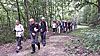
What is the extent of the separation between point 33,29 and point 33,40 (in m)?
0.69

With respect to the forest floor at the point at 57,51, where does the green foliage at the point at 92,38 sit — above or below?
above

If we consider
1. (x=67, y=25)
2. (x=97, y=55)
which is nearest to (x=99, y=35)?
(x=97, y=55)

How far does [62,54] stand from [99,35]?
2.40 metres

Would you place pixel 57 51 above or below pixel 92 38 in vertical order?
below

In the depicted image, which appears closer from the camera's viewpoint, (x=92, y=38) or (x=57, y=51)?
(x=57, y=51)

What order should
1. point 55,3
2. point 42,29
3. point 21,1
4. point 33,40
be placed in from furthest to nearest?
1. point 55,3
2. point 21,1
3. point 42,29
4. point 33,40

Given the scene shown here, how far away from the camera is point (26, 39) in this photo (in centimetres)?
1156

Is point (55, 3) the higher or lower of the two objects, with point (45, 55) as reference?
higher

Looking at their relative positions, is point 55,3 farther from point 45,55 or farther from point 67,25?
point 45,55

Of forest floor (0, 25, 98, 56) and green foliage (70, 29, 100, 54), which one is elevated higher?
green foliage (70, 29, 100, 54)

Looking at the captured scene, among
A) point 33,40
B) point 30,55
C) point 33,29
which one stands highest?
point 33,29

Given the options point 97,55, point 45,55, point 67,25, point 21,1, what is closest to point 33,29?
point 45,55

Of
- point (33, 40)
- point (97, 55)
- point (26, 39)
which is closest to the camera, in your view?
point (97, 55)

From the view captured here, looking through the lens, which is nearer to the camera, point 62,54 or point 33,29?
point 62,54
